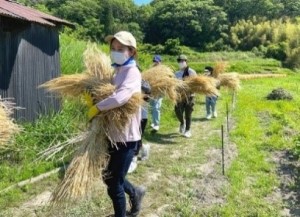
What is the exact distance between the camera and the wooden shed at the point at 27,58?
6504 millimetres

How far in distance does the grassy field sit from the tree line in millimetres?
34340

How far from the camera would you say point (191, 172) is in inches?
236

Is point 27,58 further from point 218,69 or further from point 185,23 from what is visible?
point 185,23

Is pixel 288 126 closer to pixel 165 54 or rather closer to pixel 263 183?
pixel 263 183

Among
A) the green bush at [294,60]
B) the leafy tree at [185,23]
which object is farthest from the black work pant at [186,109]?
the leafy tree at [185,23]

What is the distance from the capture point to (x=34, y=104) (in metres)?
7.36

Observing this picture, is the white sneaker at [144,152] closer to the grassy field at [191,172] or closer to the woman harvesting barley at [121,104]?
the grassy field at [191,172]

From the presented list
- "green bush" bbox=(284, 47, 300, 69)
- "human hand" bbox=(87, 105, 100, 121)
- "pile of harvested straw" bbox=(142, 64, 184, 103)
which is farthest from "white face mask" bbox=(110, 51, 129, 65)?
"green bush" bbox=(284, 47, 300, 69)

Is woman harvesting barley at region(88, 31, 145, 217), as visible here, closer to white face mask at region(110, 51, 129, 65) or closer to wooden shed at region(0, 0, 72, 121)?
white face mask at region(110, 51, 129, 65)

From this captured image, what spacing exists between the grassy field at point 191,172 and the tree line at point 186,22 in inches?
1352

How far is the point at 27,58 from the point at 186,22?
52.5 metres

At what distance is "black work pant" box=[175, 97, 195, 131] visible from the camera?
8.23m

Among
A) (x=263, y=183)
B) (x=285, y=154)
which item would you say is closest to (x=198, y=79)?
(x=285, y=154)

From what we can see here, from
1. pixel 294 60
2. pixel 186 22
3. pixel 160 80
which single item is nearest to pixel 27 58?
pixel 160 80
